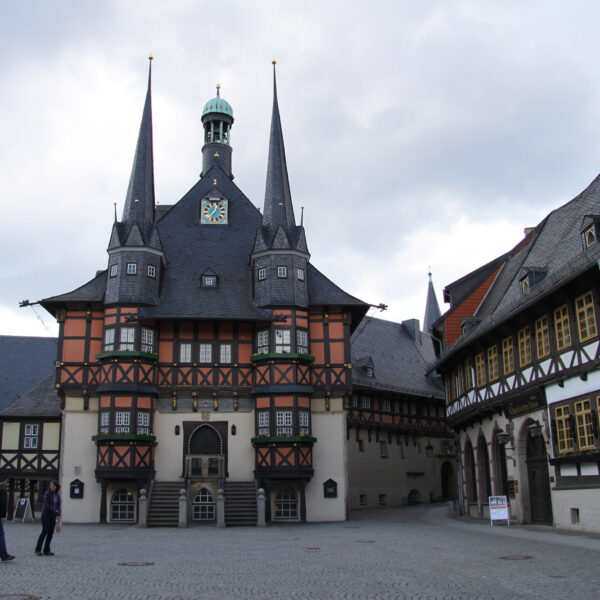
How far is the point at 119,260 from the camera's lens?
121ft

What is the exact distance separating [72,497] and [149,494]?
12.6 ft

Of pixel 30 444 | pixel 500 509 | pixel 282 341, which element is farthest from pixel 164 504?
pixel 500 509

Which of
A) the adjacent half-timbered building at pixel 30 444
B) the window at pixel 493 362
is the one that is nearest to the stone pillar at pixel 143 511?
the adjacent half-timbered building at pixel 30 444

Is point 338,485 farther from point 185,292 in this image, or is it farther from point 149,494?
point 185,292

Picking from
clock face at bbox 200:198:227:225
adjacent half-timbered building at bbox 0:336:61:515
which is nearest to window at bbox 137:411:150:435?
adjacent half-timbered building at bbox 0:336:61:515

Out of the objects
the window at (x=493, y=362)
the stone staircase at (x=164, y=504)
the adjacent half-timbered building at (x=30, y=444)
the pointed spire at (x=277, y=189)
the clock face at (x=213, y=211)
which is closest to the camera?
the window at (x=493, y=362)

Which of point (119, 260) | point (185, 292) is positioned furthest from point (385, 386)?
point (119, 260)

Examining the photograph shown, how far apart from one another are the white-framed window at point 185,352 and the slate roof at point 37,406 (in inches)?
388

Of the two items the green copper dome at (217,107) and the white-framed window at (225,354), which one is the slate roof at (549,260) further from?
the green copper dome at (217,107)

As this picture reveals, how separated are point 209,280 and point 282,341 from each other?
5287 millimetres

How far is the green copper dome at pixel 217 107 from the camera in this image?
170ft

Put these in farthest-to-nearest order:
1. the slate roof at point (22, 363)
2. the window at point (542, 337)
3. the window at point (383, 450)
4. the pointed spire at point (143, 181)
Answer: the slate roof at point (22, 363) < the window at point (383, 450) < the pointed spire at point (143, 181) < the window at point (542, 337)

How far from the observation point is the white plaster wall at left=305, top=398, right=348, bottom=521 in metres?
35.6

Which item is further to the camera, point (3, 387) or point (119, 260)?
point (3, 387)
